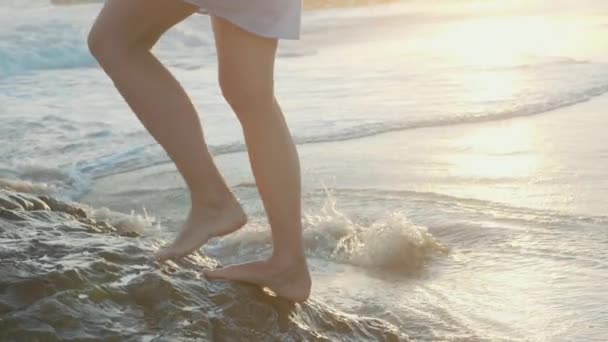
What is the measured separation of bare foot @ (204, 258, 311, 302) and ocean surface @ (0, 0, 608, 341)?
54 mm

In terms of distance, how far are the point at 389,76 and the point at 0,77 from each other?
15.7ft

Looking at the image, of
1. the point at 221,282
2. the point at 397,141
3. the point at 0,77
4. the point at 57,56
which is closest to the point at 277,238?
the point at 221,282

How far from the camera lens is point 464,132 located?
8.93 meters

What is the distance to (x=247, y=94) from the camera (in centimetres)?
322

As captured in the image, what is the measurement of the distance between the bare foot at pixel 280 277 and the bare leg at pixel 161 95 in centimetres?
16

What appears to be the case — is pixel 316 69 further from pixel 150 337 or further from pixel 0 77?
pixel 150 337

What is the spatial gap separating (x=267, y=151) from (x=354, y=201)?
334 centimetres

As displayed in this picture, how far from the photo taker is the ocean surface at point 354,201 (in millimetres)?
3354

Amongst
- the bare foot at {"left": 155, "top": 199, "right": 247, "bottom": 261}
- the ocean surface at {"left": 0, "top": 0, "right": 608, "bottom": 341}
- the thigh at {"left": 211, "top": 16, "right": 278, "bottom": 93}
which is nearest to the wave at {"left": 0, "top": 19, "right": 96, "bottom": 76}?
the ocean surface at {"left": 0, "top": 0, "right": 608, "bottom": 341}

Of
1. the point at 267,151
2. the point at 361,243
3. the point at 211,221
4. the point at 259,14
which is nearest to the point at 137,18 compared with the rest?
the point at 259,14

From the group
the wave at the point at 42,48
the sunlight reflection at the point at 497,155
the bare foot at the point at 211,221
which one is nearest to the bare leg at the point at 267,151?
the bare foot at the point at 211,221

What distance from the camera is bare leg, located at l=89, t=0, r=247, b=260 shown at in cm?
325

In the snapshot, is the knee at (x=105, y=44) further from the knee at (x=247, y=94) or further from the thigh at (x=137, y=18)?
the knee at (x=247, y=94)

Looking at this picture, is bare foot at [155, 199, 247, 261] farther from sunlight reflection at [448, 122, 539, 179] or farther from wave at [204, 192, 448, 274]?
sunlight reflection at [448, 122, 539, 179]
